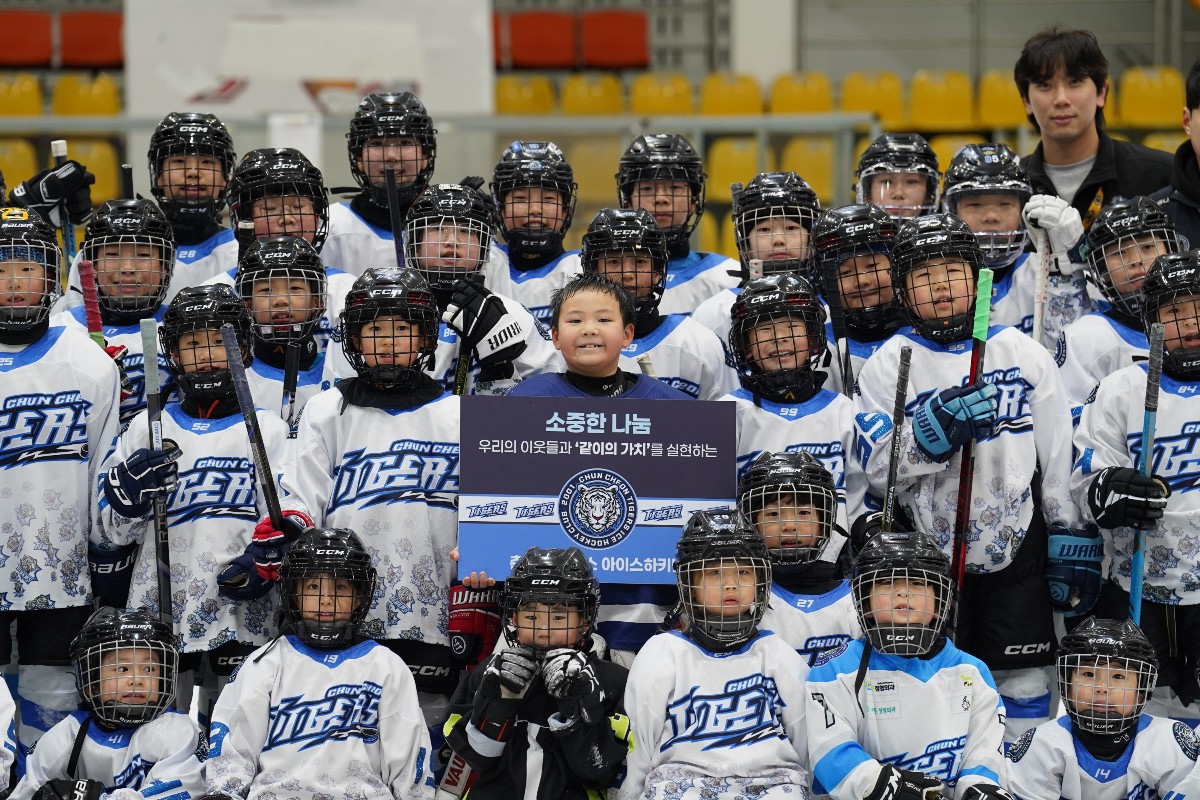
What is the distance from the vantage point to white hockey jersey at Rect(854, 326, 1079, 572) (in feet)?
15.2

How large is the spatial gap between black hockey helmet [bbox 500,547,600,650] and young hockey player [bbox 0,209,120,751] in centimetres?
141

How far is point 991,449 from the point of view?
4.63 meters

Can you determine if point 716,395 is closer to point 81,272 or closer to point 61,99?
→ point 81,272

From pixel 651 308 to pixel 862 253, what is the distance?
2.21 feet

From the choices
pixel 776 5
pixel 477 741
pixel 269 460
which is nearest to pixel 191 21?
pixel 776 5

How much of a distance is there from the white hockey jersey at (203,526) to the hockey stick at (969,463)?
1.94 m

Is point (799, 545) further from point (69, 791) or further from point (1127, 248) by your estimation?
point (69, 791)

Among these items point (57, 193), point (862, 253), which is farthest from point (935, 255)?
point (57, 193)

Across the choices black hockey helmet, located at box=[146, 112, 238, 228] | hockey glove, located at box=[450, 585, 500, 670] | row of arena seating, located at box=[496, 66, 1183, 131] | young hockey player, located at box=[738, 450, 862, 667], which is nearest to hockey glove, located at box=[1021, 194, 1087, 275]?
young hockey player, located at box=[738, 450, 862, 667]

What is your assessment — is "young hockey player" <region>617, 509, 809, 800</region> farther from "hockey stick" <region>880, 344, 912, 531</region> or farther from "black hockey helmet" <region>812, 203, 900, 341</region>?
"black hockey helmet" <region>812, 203, 900, 341</region>

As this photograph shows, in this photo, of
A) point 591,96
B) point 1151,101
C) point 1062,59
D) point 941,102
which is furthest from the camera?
point 591,96

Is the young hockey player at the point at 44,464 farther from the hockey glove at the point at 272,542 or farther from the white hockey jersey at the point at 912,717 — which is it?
the white hockey jersey at the point at 912,717

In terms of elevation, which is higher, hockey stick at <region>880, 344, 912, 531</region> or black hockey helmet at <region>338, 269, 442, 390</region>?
black hockey helmet at <region>338, 269, 442, 390</region>

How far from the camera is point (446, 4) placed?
1210 centimetres
